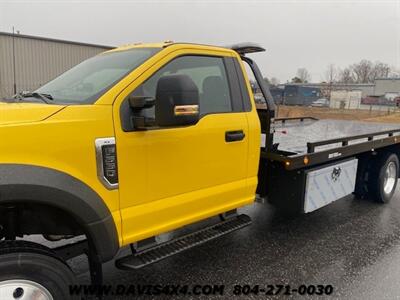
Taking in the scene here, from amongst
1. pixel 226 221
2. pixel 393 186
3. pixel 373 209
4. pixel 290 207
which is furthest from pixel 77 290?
pixel 393 186

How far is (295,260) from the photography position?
14.0 feet

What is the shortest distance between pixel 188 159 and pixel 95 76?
100 centimetres

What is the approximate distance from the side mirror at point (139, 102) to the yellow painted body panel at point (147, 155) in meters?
0.08

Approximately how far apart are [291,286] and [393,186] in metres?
3.92

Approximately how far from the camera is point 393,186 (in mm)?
6711

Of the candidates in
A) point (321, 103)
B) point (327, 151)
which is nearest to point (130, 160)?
point (327, 151)

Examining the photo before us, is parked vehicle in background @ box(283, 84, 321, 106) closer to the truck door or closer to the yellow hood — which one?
the truck door

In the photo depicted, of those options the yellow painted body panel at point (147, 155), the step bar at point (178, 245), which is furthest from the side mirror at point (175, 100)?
the step bar at point (178, 245)

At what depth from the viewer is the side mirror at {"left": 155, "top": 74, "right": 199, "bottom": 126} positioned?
8.10 ft

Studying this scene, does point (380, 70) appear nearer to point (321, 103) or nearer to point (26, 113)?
point (321, 103)

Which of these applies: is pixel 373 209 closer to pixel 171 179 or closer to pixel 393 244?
pixel 393 244

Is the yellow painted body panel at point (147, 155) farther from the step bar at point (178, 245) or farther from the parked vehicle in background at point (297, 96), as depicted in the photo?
the parked vehicle in background at point (297, 96)

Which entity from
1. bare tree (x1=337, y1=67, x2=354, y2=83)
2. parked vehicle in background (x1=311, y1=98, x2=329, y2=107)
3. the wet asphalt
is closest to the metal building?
the wet asphalt

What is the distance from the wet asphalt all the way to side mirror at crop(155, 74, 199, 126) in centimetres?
148
